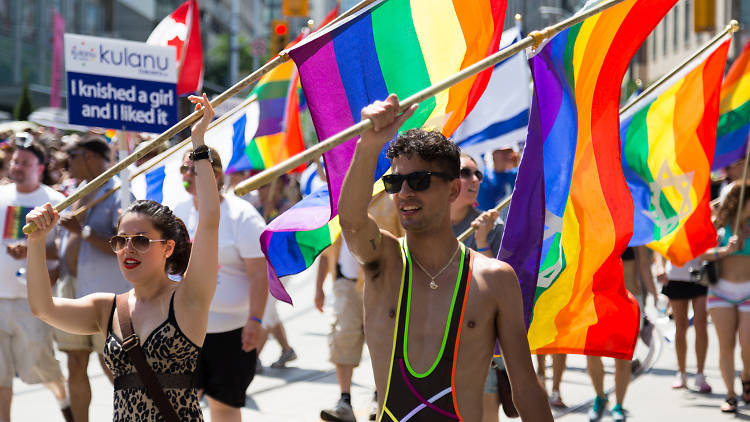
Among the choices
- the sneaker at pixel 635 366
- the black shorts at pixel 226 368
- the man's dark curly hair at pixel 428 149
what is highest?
the man's dark curly hair at pixel 428 149

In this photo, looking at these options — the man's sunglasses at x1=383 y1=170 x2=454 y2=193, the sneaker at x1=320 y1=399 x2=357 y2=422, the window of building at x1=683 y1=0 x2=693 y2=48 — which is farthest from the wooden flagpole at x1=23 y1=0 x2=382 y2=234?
the window of building at x1=683 y1=0 x2=693 y2=48

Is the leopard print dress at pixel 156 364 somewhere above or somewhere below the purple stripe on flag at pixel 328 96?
below

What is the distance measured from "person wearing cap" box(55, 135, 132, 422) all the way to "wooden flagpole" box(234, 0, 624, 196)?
11.4ft

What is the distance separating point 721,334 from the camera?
871 cm

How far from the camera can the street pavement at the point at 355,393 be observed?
331 inches

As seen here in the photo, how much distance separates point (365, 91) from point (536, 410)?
72.3 inches

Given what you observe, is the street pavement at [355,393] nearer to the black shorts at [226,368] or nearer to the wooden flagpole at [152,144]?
the black shorts at [226,368]

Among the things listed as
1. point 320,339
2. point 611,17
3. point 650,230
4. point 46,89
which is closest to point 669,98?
point 650,230

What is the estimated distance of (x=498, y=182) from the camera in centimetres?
975

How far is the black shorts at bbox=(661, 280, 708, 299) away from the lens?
9.66 meters

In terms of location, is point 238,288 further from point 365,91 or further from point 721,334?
point 721,334

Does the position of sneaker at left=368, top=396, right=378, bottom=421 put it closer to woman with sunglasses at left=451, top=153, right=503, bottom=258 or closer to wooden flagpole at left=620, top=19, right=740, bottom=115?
woman with sunglasses at left=451, top=153, right=503, bottom=258

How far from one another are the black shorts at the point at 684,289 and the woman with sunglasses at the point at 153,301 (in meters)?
6.45

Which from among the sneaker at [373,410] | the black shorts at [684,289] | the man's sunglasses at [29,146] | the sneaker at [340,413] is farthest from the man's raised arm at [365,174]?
the black shorts at [684,289]
